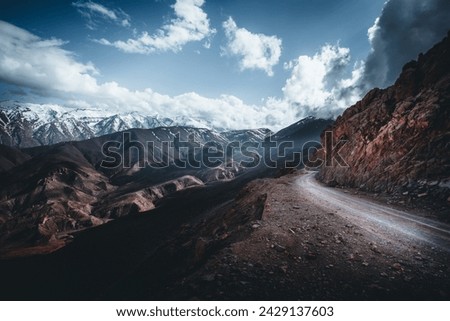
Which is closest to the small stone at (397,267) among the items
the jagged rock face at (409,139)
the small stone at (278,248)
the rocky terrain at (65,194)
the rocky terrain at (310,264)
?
the rocky terrain at (310,264)

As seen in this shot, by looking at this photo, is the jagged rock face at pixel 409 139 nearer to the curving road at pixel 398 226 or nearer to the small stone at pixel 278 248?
the curving road at pixel 398 226

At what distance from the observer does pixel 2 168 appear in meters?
167

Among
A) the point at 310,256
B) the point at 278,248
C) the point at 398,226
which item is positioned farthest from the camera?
the point at 398,226

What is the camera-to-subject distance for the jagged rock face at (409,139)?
19.0m

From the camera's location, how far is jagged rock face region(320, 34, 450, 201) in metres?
19.0

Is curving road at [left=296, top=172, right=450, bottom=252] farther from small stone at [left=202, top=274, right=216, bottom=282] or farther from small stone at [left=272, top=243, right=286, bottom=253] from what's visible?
small stone at [left=202, top=274, right=216, bottom=282]

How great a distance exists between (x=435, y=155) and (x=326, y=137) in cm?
3481

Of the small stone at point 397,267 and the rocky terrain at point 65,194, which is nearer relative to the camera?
the small stone at point 397,267

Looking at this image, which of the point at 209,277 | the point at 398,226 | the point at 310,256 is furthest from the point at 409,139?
the point at 209,277

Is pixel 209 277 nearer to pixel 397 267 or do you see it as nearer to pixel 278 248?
pixel 278 248

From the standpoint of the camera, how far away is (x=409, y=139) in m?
23.5

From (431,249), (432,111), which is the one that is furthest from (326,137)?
(431,249)

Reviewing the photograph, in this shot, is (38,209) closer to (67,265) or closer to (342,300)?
(67,265)

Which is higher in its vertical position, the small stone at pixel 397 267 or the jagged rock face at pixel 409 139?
the jagged rock face at pixel 409 139
